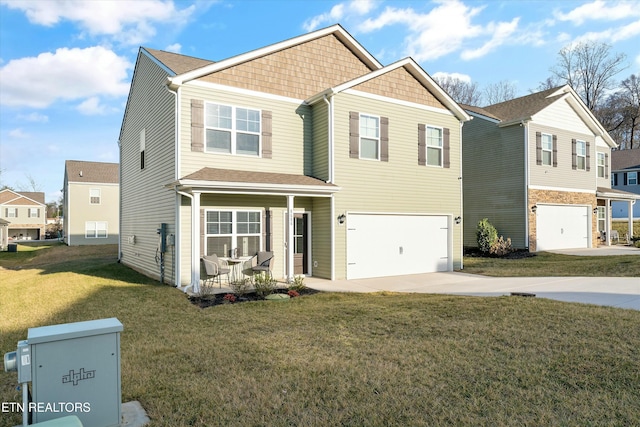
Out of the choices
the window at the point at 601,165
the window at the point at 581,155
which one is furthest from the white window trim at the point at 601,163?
the window at the point at 581,155

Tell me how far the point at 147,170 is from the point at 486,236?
45.4ft

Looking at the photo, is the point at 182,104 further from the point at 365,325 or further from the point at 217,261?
the point at 365,325

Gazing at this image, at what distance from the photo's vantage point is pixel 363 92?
39.4ft

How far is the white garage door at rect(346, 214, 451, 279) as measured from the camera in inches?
468

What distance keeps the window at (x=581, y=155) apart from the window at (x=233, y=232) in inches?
666

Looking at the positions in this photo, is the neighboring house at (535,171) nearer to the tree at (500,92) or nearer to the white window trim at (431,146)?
the white window trim at (431,146)

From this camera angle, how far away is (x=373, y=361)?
4.69m

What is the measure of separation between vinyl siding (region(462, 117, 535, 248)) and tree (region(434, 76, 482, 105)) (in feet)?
64.0

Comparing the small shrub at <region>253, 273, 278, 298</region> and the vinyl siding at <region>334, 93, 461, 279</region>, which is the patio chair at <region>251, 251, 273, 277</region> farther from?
the vinyl siding at <region>334, 93, 461, 279</region>

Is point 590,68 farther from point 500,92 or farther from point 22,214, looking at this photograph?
point 22,214

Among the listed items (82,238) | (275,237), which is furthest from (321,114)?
(82,238)

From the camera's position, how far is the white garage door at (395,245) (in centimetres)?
1190

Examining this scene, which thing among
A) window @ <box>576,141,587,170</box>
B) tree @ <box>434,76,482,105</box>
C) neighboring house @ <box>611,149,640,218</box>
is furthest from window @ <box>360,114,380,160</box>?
neighboring house @ <box>611,149,640,218</box>

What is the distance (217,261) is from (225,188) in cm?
188
